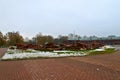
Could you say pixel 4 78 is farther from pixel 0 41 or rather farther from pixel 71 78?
pixel 0 41

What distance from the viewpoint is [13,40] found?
8638 cm

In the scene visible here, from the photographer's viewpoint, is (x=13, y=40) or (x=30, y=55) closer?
(x=30, y=55)

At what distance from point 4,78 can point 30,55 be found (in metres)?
14.5

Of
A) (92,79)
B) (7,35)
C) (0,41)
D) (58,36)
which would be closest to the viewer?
(92,79)

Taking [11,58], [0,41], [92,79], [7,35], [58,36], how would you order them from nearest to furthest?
1. [92,79]
2. [11,58]
3. [0,41]
4. [7,35]
5. [58,36]

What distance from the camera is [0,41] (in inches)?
3374

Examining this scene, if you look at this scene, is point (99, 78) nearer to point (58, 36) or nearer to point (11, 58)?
point (11, 58)

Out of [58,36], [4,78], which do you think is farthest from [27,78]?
[58,36]

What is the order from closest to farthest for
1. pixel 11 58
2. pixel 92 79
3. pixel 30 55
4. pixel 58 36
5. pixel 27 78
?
pixel 92 79 → pixel 27 78 → pixel 11 58 → pixel 30 55 → pixel 58 36

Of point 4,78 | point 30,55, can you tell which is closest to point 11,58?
point 30,55

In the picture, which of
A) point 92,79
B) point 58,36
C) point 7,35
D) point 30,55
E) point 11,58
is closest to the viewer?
point 92,79

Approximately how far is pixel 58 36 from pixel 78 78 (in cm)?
12289

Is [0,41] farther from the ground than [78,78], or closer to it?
farther from the ground

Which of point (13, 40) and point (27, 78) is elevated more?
point (13, 40)
